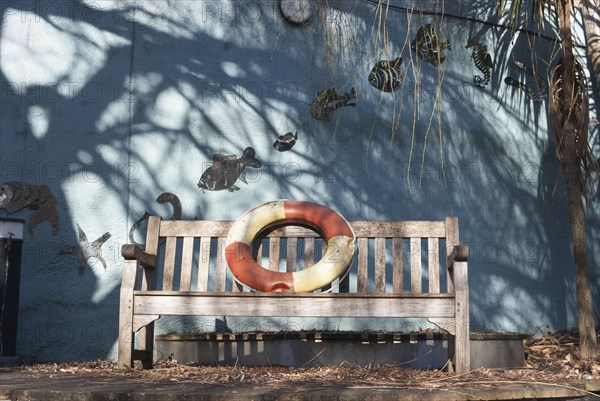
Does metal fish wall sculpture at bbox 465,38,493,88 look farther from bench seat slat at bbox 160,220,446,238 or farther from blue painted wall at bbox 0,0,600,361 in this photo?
bench seat slat at bbox 160,220,446,238

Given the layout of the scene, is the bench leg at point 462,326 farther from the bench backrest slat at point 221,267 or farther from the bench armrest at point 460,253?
the bench backrest slat at point 221,267

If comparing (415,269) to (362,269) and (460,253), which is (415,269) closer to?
(362,269)

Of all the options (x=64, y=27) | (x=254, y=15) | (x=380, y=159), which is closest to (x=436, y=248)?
(x=380, y=159)

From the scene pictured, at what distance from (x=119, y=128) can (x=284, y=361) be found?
2133 millimetres

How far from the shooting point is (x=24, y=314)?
6098mm

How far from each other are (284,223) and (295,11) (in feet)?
7.05

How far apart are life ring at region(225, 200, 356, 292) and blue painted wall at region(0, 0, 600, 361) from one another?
1343 mm

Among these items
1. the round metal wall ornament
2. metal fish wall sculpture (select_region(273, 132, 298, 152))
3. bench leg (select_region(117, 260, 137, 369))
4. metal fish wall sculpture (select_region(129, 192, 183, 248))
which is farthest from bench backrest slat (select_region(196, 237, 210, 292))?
the round metal wall ornament

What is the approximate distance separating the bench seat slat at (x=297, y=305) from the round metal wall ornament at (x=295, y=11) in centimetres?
273

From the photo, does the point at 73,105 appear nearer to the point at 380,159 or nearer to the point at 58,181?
the point at 58,181

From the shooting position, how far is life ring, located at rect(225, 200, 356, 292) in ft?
15.7

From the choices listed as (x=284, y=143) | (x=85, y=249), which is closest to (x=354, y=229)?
(x=284, y=143)

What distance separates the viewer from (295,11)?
21.7 feet

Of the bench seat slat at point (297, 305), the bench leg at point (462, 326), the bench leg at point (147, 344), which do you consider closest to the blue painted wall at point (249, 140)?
the bench leg at point (147, 344)
